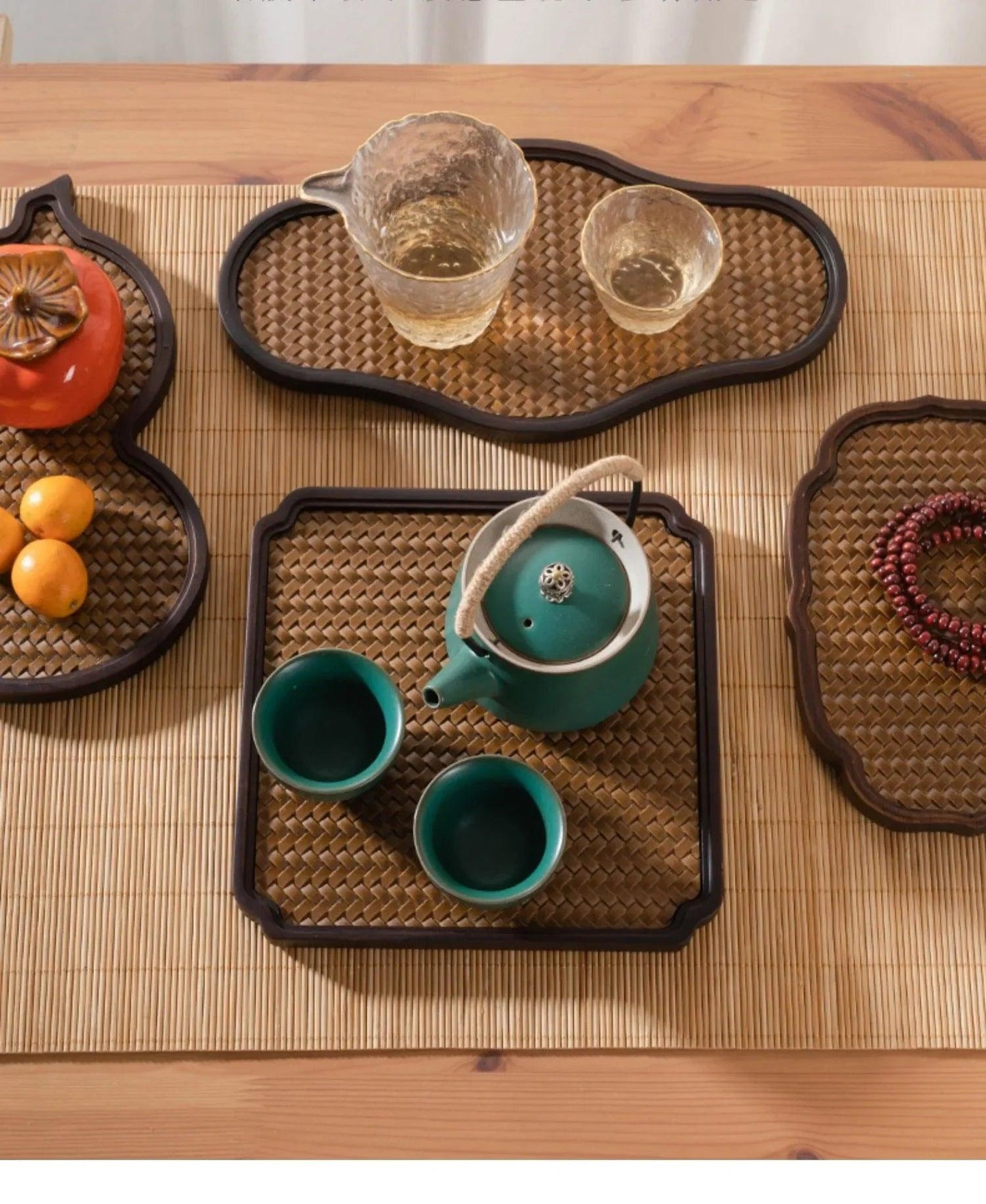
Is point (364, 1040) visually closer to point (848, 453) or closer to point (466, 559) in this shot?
point (466, 559)

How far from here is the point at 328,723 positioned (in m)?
0.80

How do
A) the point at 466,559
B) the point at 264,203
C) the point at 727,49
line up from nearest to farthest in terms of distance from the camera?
the point at 466,559 < the point at 264,203 < the point at 727,49

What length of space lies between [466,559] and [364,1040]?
0.36m

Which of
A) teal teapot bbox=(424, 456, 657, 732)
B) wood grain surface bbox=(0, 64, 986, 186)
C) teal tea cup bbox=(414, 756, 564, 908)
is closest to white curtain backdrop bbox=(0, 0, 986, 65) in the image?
wood grain surface bbox=(0, 64, 986, 186)

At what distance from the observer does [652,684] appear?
0.85 m

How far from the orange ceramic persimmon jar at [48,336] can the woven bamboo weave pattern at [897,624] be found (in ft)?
1.88

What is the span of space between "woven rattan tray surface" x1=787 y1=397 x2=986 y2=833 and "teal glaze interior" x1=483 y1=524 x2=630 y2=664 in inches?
8.0

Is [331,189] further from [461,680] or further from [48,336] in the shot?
[461,680]

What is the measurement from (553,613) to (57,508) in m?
0.39

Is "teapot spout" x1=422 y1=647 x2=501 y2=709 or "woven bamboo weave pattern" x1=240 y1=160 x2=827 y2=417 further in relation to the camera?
"woven bamboo weave pattern" x1=240 y1=160 x2=827 y2=417

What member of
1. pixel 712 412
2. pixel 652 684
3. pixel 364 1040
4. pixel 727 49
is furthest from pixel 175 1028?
pixel 727 49

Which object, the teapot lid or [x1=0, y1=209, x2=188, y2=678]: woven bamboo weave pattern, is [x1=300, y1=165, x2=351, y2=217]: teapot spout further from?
A: the teapot lid

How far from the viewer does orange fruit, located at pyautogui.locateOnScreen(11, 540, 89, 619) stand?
811 millimetres

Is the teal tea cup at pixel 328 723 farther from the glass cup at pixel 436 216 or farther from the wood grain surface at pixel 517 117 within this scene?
the wood grain surface at pixel 517 117
